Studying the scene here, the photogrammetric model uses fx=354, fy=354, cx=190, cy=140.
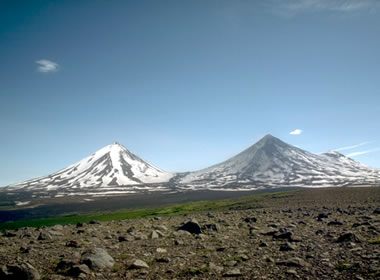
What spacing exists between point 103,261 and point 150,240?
7.99 metres

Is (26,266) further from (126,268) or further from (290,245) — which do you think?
(290,245)

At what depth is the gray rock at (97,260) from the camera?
49.3 ft

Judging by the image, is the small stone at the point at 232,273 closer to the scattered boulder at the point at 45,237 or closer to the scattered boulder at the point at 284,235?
the scattered boulder at the point at 284,235

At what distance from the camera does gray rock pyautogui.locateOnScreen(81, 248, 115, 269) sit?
49.3 ft

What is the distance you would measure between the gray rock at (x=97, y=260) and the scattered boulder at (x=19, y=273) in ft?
6.99

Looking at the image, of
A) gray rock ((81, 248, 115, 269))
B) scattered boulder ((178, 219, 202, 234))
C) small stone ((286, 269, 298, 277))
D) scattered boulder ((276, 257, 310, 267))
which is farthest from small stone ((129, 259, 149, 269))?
scattered boulder ((178, 219, 202, 234))

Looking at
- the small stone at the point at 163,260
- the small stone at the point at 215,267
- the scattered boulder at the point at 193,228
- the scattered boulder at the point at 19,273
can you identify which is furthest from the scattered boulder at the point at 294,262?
the scattered boulder at the point at 193,228

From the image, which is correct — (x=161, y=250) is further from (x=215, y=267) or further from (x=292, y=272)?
(x=292, y=272)

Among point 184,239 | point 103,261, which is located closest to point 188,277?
point 103,261

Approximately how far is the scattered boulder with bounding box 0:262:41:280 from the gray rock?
2130mm

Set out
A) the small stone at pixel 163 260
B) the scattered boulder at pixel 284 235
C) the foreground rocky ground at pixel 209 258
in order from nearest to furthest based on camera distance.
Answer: the foreground rocky ground at pixel 209 258 → the small stone at pixel 163 260 → the scattered boulder at pixel 284 235

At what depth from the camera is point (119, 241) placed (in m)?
23.2

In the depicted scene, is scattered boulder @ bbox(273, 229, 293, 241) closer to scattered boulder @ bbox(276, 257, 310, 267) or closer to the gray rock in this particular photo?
scattered boulder @ bbox(276, 257, 310, 267)

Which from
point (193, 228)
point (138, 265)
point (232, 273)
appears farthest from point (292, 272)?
point (193, 228)
